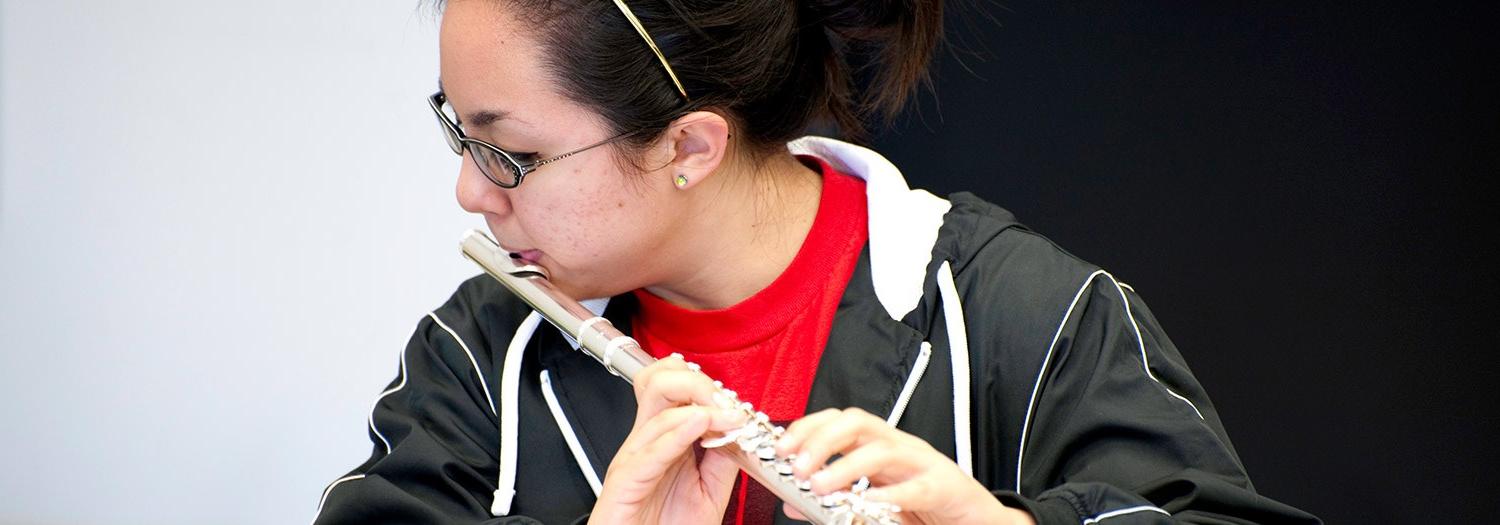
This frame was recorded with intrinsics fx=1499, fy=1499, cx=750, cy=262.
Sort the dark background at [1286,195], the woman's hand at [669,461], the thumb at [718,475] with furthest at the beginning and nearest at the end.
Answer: the dark background at [1286,195], the thumb at [718,475], the woman's hand at [669,461]

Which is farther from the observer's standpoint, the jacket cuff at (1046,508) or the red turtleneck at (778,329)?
the red turtleneck at (778,329)

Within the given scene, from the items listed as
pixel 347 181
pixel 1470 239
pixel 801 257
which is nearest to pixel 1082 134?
pixel 1470 239

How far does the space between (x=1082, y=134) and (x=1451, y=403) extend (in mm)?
605

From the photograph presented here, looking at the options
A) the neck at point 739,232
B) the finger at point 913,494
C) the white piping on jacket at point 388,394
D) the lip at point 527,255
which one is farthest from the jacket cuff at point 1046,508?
the white piping on jacket at point 388,394

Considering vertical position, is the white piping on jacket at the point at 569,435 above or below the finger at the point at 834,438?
below

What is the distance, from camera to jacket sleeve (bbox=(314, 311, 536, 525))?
137 centimetres

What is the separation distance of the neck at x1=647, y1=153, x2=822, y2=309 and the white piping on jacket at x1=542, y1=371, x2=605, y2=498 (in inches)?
6.0

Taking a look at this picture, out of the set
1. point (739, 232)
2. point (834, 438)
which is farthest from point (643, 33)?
point (834, 438)

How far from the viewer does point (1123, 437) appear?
1.30m

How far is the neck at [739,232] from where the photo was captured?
57.6 inches

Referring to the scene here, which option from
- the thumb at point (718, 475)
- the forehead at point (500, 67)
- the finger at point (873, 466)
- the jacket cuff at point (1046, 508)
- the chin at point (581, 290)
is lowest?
the jacket cuff at point (1046, 508)

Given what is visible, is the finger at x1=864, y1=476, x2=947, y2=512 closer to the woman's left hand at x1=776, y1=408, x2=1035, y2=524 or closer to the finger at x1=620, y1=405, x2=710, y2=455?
the woman's left hand at x1=776, y1=408, x2=1035, y2=524

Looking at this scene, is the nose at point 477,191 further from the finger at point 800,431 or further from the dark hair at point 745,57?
the finger at point 800,431

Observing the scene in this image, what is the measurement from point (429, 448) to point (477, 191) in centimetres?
25
